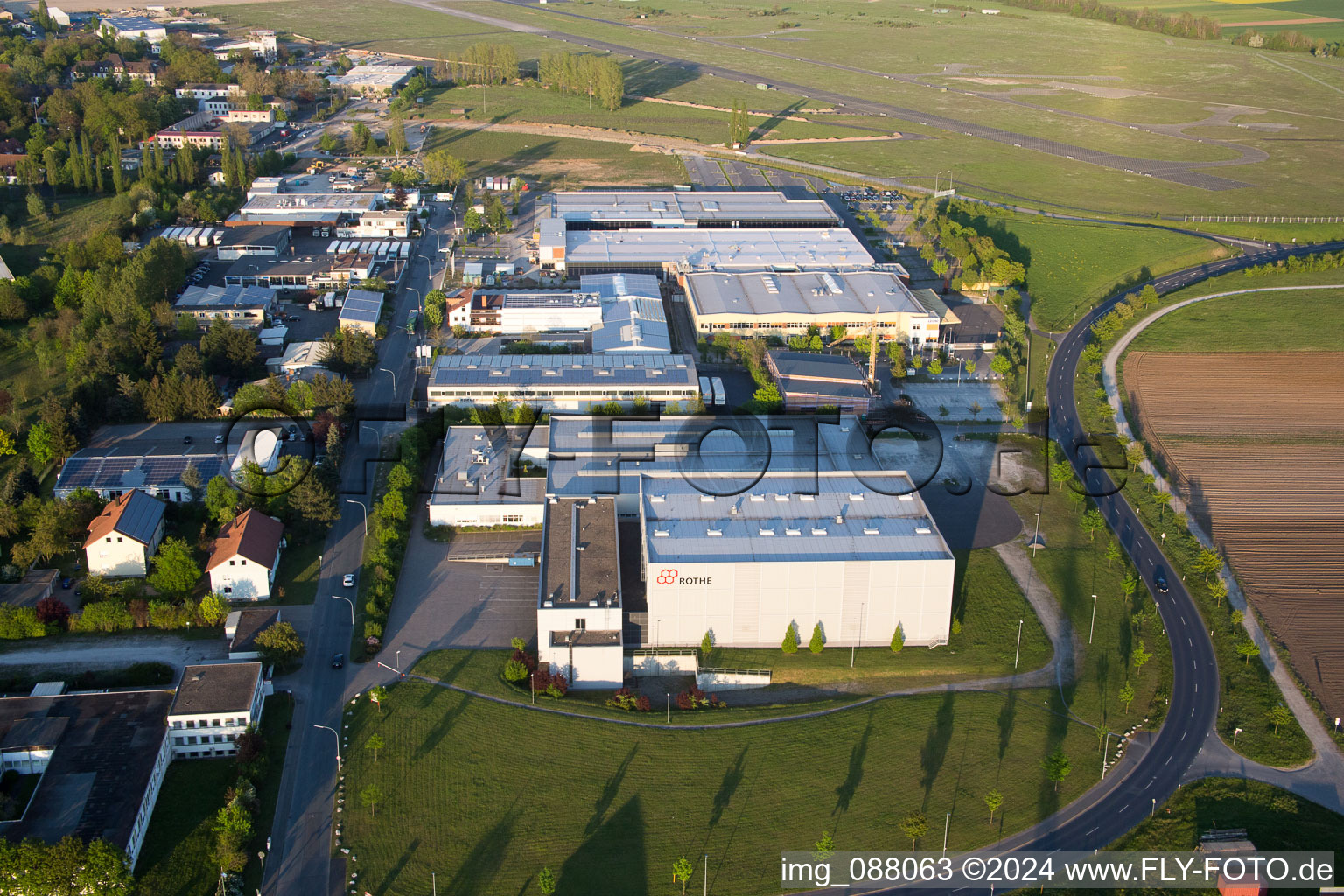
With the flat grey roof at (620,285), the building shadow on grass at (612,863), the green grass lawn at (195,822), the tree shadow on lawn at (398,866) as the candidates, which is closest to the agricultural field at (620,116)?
the flat grey roof at (620,285)

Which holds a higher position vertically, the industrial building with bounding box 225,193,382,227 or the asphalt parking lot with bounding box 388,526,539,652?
the industrial building with bounding box 225,193,382,227

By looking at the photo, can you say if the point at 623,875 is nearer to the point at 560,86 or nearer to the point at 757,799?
the point at 757,799

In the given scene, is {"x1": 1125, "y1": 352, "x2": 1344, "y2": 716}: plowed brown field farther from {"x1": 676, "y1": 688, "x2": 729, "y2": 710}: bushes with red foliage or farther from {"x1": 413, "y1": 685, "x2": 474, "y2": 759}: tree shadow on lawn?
{"x1": 413, "y1": 685, "x2": 474, "y2": 759}: tree shadow on lawn

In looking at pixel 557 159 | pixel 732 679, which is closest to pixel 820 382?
pixel 732 679

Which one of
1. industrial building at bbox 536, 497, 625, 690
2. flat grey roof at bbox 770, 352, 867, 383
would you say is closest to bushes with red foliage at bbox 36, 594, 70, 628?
industrial building at bbox 536, 497, 625, 690

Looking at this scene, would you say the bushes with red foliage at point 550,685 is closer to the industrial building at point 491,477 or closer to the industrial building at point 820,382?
the industrial building at point 491,477

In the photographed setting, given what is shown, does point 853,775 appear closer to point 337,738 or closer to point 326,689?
point 337,738

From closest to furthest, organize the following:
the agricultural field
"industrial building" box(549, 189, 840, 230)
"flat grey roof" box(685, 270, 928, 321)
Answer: "flat grey roof" box(685, 270, 928, 321) → "industrial building" box(549, 189, 840, 230) → the agricultural field
